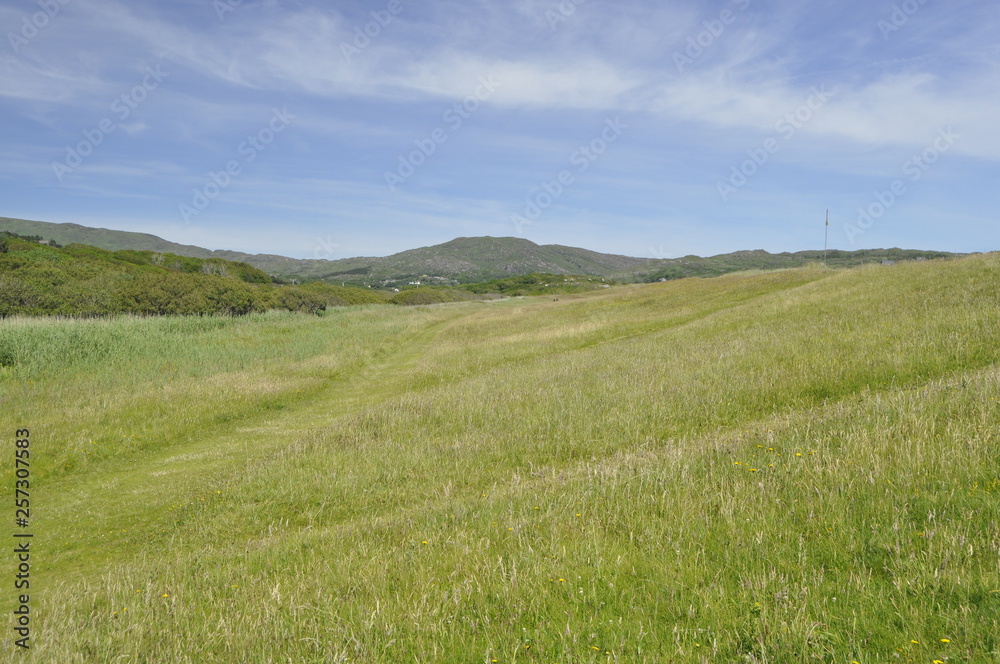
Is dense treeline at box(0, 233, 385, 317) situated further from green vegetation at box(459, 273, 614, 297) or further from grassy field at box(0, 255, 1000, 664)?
green vegetation at box(459, 273, 614, 297)

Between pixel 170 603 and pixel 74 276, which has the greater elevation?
pixel 74 276

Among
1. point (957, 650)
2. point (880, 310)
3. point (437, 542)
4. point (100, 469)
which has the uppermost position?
point (880, 310)

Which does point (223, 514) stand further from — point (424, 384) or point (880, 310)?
point (880, 310)

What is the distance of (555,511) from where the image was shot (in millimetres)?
6039

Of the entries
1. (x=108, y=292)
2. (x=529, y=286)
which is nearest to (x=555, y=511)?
(x=108, y=292)

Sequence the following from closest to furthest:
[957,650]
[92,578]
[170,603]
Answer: [957,650] < [170,603] < [92,578]

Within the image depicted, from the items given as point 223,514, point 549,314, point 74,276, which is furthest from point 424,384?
point 74,276

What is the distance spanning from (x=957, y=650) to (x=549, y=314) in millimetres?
45738

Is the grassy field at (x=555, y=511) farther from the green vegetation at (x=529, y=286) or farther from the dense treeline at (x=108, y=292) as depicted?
the green vegetation at (x=529, y=286)

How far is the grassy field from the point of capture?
3.78 meters

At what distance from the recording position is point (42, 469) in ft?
37.0

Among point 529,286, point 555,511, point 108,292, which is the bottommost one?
point 555,511

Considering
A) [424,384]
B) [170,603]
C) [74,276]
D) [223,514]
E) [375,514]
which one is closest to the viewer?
[170,603]

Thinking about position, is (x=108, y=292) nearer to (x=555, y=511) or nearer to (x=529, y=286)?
(x=555, y=511)
